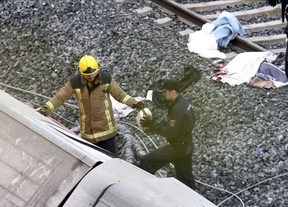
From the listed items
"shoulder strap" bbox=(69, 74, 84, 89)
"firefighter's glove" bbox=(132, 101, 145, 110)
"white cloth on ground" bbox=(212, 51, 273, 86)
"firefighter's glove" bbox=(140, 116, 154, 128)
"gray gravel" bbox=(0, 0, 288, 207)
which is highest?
"shoulder strap" bbox=(69, 74, 84, 89)

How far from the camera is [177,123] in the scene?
6906 millimetres

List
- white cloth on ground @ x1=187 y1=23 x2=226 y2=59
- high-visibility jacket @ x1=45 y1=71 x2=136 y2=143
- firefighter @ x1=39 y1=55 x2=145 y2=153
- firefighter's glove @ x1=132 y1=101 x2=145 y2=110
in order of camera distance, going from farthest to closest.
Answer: white cloth on ground @ x1=187 y1=23 x2=226 y2=59, firefighter's glove @ x1=132 y1=101 x2=145 y2=110, high-visibility jacket @ x1=45 y1=71 x2=136 y2=143, firefighter @ x1=39 y1=55 x2=145 y2=153

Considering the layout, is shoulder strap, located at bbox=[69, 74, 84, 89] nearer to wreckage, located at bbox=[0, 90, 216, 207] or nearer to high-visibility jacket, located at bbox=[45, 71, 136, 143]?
high-visibility jacket, located at bbox=[45, 71, 136, 143]

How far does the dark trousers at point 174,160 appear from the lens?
717 centimetres

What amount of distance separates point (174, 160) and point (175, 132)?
1.53 feet

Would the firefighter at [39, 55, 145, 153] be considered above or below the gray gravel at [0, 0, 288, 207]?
above

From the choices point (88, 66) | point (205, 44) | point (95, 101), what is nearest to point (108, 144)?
point (95, 101)

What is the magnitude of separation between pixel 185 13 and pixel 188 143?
4.92 m

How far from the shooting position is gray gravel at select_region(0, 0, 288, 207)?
7.65 metres

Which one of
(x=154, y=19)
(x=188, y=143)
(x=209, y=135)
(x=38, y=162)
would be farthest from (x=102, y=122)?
(x=154, y=19)

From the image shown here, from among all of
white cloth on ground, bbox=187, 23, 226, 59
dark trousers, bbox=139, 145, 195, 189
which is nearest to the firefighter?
dark trousers, bbox=139, 145, 195, 189

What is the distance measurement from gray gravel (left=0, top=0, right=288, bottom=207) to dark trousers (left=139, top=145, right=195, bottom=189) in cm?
41

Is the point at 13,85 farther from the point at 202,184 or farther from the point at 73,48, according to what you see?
the point at 202,184

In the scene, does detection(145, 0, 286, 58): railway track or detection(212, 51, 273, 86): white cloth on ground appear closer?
detection(212, 51, 273, 86): white cloth on ground
